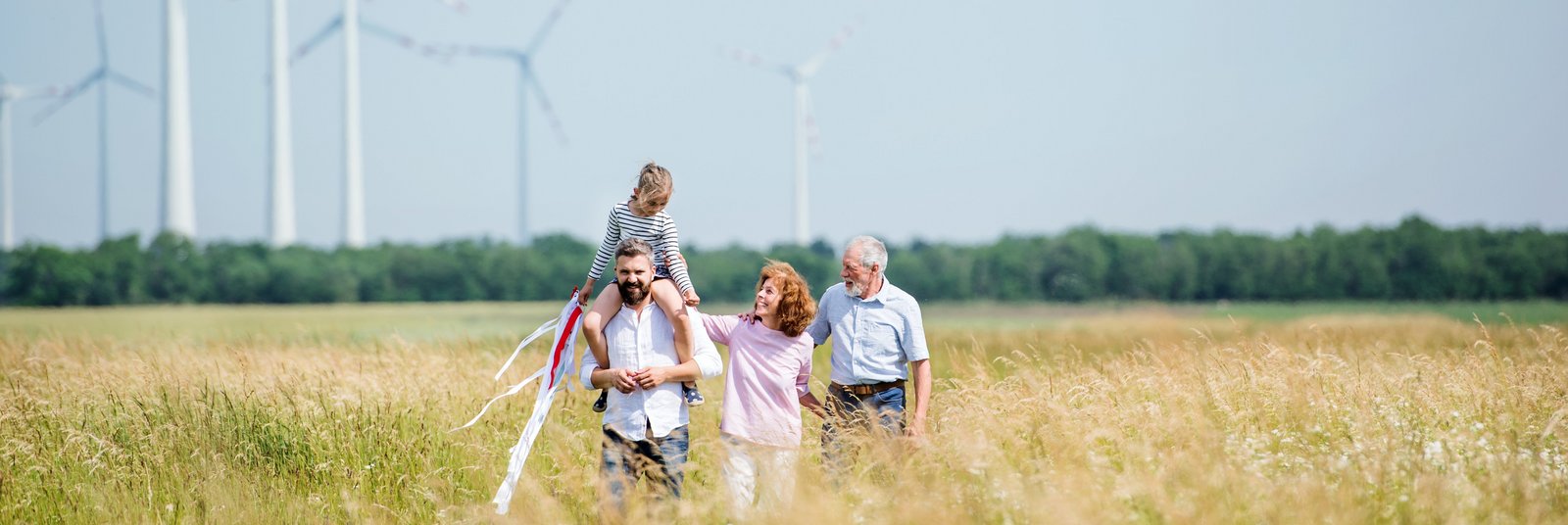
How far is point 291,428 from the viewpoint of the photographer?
10.1 m

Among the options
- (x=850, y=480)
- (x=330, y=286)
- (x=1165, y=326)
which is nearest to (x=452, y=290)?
(x=330, y=286)

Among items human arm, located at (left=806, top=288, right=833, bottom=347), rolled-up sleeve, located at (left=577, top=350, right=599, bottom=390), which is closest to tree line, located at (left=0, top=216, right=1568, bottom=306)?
human arm, located at (left=806, top=288, right=833, bottom=347)

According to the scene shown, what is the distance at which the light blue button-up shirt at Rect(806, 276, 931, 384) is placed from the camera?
24.6 feet

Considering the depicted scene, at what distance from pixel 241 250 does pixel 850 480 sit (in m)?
96.1

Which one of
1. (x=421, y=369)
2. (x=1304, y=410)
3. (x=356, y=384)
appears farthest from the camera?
(x=421, y=369)

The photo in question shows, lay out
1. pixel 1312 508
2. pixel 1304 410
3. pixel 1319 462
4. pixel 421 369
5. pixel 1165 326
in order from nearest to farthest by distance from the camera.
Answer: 1. pixel 1312 508
2. pixel 1319 462
3. pixel 1304 410
4. pixel 421 369
5. pixel 1165 326

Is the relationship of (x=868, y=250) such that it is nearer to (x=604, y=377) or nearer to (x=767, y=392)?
(x=767, y=392)

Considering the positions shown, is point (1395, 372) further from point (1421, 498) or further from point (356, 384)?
point (356, 384)

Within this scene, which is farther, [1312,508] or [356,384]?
[356,384]

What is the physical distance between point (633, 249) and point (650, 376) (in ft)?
2.23

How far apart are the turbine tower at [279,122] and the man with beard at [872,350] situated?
63979 mm

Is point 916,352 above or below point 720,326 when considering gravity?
below

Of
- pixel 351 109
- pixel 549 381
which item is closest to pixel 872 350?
pixel 549 381

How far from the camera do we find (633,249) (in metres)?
6.55
